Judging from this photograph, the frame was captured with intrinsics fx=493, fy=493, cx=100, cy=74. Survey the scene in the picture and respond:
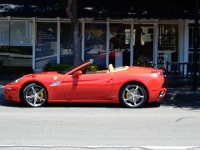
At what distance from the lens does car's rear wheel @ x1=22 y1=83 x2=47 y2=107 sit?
485 inches

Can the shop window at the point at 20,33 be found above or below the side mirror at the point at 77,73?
above

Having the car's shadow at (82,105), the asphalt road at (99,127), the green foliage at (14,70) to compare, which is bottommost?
the asphalt road at (99,127)

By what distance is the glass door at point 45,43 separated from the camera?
20188mm

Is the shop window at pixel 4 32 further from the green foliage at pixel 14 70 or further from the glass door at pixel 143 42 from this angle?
the glass door at pixel 143 42

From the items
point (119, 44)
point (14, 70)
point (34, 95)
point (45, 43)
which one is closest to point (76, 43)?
point (45, 43)

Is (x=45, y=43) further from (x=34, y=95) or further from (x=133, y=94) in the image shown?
(x=133, y=94)

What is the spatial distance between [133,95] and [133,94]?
3 cm

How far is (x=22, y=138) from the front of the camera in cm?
834

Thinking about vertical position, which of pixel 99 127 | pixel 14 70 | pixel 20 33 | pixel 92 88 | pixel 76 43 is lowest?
pixel 99 127

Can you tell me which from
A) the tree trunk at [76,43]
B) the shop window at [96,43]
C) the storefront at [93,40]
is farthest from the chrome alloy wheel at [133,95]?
the shop window at [96,43]

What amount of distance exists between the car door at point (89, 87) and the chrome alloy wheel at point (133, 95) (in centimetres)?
37

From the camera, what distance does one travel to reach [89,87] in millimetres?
12266

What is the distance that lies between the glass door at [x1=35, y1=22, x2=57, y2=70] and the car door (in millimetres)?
7992

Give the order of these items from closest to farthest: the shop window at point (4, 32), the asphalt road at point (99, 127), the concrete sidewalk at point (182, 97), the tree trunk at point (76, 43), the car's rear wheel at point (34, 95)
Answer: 1. the asphalt road at point (99, 127)
2. the car's rear wheel at point (34, 95)
3. the concrete sidewalk at point (182, 97)
4. the tree trunk at point (76, 43)
5. the shop window at point (4, 32)
